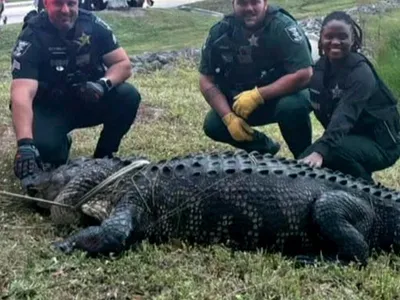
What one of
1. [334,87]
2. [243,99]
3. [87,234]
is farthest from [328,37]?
[87,234]

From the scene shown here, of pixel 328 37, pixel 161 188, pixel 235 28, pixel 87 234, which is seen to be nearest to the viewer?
pixel 87 234

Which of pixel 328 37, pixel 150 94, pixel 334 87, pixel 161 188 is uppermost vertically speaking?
pixel 328 37

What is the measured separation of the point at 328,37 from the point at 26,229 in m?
1.85

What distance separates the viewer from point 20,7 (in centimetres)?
2136

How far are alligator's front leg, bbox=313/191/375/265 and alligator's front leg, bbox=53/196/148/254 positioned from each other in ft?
2.70

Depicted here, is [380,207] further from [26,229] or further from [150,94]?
[150,94]

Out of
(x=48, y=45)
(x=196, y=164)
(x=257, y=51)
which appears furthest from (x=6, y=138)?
(x=196, y=164)

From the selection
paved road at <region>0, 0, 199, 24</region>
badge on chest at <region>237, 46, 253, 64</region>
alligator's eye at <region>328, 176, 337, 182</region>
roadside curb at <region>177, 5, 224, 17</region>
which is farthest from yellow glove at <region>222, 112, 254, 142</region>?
roadside curb at <region>177, 5, 224, 17</region>

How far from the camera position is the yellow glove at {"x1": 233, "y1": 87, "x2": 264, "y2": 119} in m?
4.58

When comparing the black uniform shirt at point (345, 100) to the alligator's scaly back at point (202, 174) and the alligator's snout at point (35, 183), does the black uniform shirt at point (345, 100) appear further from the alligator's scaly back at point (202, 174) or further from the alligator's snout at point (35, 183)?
the alligator's snout at point (35, 183)

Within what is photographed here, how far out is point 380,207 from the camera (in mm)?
3748

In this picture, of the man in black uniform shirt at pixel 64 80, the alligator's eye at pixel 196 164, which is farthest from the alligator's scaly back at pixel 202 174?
the man in black uniform shirt at pixel 64 80

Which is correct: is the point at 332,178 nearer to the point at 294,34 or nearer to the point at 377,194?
the point at 377,194

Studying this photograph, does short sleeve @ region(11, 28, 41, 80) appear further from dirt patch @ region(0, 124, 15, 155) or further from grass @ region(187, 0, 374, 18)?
grass @ region(187, 0, 374, 18)
